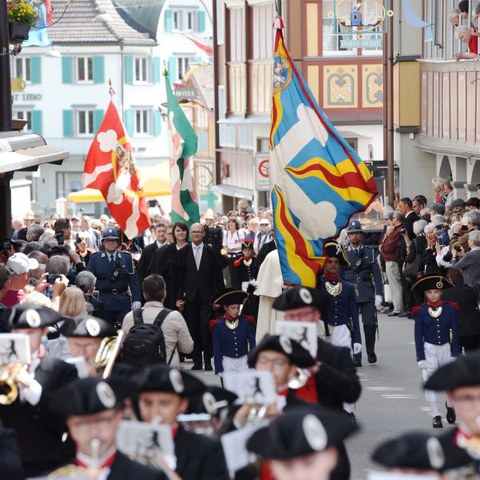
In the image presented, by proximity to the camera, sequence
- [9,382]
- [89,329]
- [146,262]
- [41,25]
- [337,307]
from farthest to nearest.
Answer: [41,25], [146,262], [337,307], [89,329], [9,382]

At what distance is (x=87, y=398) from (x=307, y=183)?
1007 centimetres

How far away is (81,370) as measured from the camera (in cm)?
920

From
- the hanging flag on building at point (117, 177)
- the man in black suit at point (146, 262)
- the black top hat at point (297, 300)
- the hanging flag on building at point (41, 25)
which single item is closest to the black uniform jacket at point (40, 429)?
the black top hat at point (297, 300)

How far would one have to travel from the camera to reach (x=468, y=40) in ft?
83.9

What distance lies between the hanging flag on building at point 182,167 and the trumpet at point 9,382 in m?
15.6

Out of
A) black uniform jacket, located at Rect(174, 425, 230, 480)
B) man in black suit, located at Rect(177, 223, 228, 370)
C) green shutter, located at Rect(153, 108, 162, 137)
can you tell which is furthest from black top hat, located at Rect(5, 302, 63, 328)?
green shutter, located at Rect(153, 108, 162, 137)

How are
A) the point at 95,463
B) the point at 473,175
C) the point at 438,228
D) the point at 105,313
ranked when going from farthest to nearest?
the point at 473,175 → the point at 438,228 → the point at 105,313 → the point at 95,463

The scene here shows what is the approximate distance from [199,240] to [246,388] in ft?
38.8

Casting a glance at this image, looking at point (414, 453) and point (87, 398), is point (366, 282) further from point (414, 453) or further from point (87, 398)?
point (414, 453)

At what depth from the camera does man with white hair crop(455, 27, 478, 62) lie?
25.2 metres

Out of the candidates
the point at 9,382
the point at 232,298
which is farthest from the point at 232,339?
the point at 9,382

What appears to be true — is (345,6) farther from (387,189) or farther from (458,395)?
(458,395)

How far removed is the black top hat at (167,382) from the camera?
7598 mm

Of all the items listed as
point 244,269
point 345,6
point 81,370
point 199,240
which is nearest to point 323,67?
point 345,6
